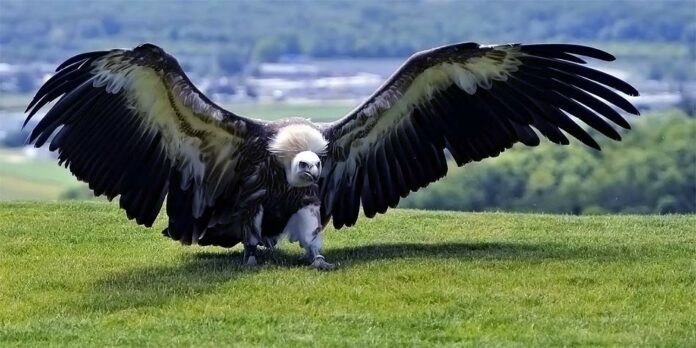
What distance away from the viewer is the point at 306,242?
11602 mm

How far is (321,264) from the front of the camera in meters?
11.3

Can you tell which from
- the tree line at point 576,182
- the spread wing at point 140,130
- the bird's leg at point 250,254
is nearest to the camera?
the spread wing at point 140,130

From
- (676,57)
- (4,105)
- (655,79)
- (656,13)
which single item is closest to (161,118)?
(4,105)

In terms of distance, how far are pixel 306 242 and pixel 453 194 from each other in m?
23.4

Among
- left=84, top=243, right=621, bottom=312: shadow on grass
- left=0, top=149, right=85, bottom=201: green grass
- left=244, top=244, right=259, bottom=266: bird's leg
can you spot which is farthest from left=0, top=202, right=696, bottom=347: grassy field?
left=0, top=149, right=85, bottom=201: green grass

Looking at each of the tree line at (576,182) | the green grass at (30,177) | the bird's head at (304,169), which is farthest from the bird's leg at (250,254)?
the green grass at (30,177)

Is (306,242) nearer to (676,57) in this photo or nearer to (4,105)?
(4,105)

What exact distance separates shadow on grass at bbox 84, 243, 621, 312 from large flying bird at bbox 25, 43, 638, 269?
245mm

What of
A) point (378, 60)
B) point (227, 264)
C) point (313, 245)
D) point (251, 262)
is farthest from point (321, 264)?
point (378, 60)

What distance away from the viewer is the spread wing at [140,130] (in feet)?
37.0

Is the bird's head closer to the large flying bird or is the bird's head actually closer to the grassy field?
the large flying bird

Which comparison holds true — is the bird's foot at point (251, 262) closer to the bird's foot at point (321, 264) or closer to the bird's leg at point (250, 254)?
the bird's leg at point (250, 254)

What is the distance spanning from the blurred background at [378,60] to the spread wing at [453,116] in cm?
1550

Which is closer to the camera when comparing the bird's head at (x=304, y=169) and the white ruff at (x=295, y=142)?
the bird's head at (x=304, y=169)
